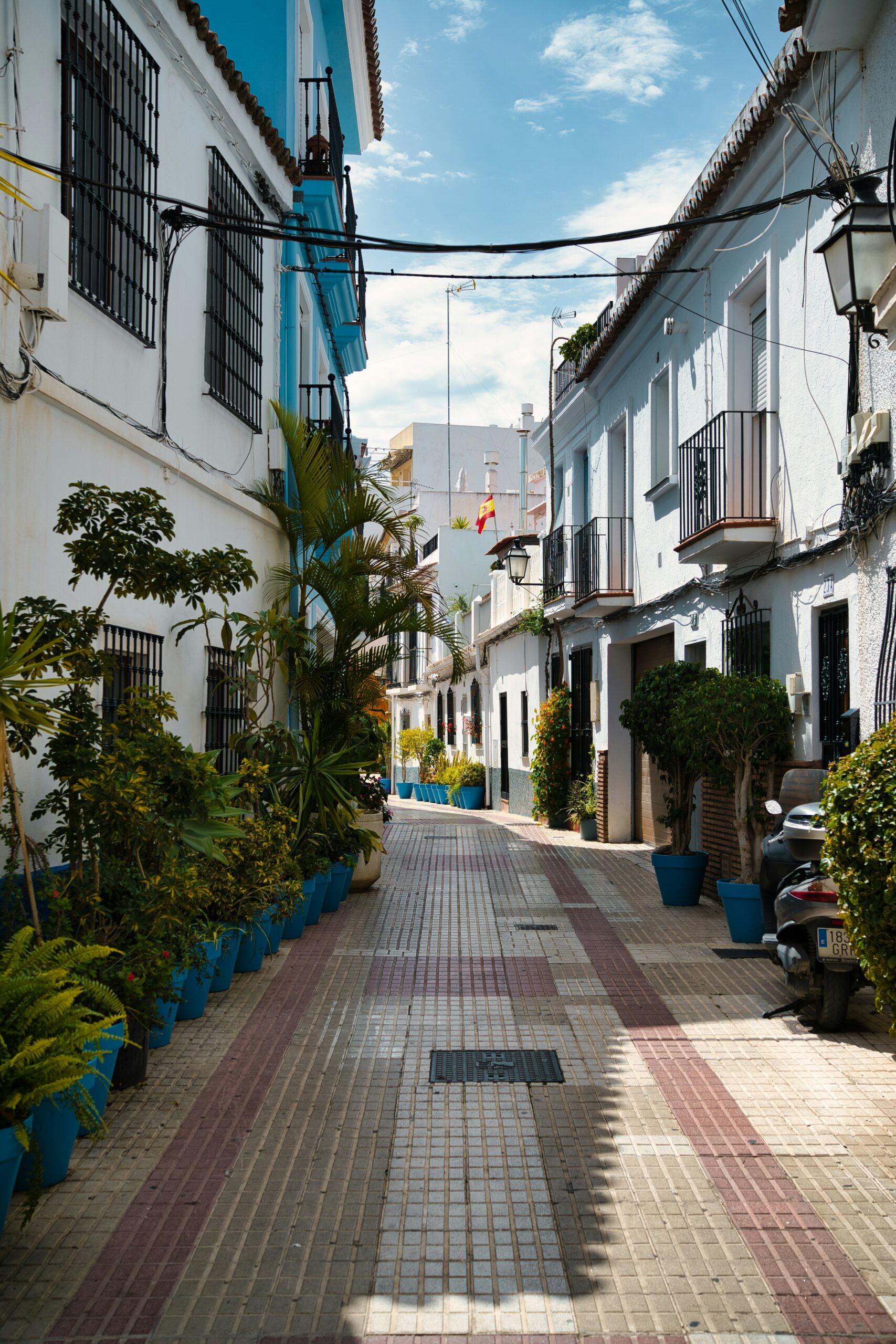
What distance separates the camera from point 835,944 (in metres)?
5.98

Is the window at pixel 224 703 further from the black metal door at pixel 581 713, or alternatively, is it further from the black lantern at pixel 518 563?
the black lantern at pixel 518 563

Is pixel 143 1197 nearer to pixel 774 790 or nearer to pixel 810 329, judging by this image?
pixel 774 790

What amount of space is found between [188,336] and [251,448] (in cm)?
213

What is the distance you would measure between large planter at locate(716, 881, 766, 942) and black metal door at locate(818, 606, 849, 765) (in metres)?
1.17

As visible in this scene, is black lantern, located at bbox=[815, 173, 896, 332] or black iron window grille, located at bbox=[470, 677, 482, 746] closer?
black lantern, located at bbox=[815, 173, 896, 332]

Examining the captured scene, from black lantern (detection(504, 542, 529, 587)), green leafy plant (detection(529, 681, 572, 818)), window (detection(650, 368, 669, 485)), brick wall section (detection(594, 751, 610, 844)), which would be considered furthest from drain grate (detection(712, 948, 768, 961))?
black lantern (detection(504, 542, 529, 587))

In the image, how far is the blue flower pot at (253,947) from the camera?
7.86 meters

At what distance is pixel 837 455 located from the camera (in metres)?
8.68

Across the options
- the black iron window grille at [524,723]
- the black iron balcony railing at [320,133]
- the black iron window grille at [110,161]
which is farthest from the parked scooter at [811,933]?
the black iron window grille at [524,723]

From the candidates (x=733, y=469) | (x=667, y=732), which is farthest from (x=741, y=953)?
(x=733, y=469)

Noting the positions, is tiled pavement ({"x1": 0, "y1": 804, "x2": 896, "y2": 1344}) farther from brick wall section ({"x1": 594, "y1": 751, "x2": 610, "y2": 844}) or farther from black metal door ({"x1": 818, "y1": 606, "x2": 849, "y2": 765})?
brick wall section ({"x1": 594, "y1": 751, "x2": 610, "y2": 844})

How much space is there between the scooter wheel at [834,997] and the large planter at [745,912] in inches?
98.3

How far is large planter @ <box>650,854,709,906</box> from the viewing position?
10.8 m

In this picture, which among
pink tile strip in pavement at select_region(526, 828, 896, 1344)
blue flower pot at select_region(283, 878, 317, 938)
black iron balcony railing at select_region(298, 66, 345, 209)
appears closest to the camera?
pink tile strip in pavement at select_region(526, 828, 896, 1344)
